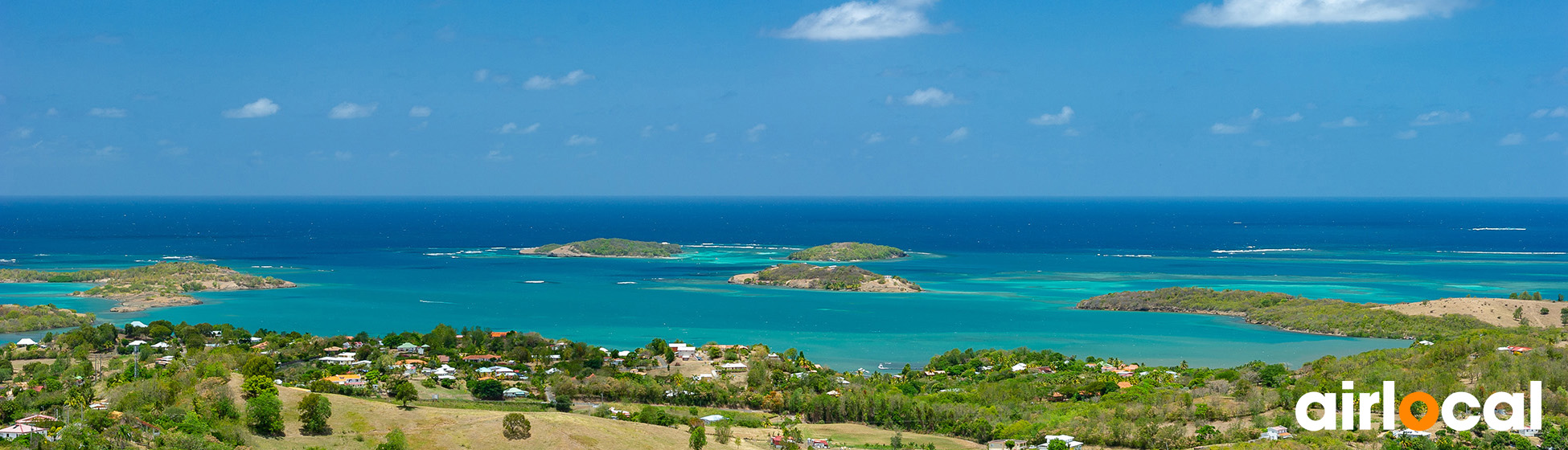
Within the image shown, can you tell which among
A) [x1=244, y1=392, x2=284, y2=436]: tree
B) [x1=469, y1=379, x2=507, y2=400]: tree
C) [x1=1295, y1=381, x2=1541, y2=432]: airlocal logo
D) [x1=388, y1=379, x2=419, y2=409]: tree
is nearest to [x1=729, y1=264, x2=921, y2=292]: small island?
[x1=469, y1=379, x2=507, y2=400]: tree

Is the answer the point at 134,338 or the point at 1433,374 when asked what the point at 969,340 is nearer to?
the point at 1433,374

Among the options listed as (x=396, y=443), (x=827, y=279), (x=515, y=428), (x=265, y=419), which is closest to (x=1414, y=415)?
(x=515, y=428)

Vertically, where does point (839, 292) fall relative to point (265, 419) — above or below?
A: above

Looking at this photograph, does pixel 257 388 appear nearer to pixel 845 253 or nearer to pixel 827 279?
pixel 827 279

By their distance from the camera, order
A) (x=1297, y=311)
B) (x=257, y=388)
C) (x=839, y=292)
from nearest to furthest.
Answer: (x=257, y=388), (x=1297, y=311), (x=839, y=292)

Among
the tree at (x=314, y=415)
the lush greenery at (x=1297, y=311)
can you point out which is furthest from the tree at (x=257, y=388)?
the lush greenery at (x=1297, y=311)

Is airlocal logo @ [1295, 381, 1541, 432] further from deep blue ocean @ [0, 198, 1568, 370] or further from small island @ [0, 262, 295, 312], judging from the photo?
small island @ [0, 262, 295, 312]

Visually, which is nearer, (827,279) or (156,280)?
(156,280)
